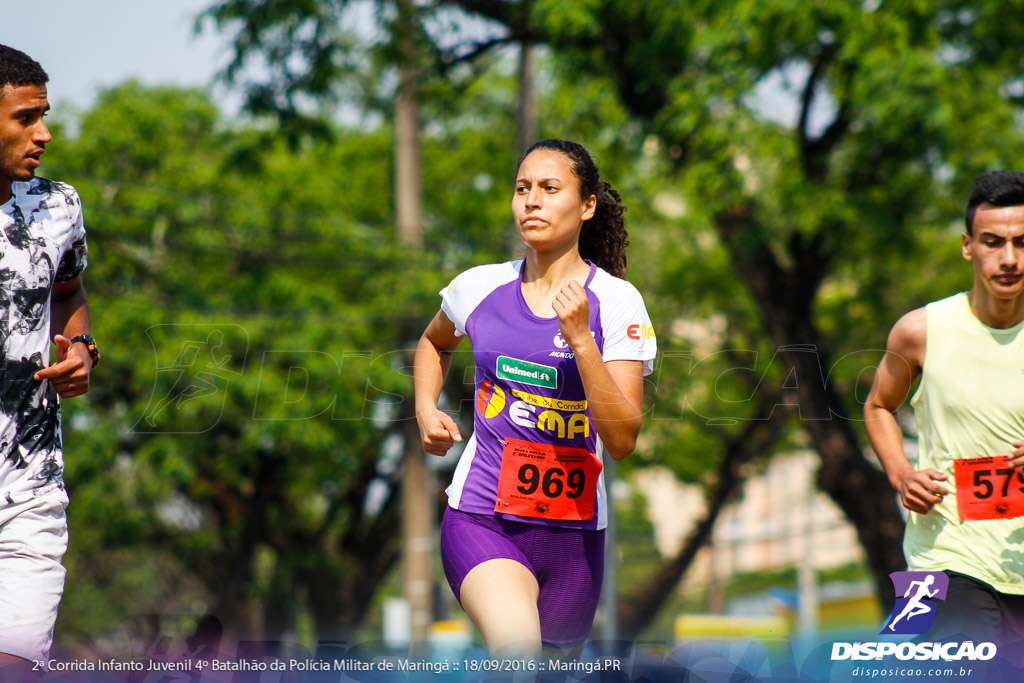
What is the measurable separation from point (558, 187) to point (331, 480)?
54.8ft

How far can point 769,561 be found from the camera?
5747 centimetres

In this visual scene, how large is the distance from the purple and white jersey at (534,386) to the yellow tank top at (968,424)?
3.40ft

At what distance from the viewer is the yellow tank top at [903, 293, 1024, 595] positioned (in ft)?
12.1

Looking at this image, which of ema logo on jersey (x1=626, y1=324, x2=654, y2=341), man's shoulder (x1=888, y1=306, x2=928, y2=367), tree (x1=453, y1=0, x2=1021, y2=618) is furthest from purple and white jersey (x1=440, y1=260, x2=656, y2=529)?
tree (x1=453, y1=0, x2=1021, y2=618)

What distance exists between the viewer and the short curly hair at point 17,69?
3254 millimetres

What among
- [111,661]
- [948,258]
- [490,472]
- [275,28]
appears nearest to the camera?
[111,661]

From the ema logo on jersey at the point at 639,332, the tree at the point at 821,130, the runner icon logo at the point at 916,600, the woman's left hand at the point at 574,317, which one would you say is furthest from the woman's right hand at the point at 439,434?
the tree at the point at 821,130

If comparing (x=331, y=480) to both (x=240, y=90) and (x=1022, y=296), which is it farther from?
(x=1022, y=296)

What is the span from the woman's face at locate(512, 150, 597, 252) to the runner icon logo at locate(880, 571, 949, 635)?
Result: 5.15 feet

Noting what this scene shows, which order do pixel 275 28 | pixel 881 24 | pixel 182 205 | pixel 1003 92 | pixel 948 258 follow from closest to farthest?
pixel 881 24
pixel 1003 92
pixel 275 28
pixel 948 258
pixel 182 205

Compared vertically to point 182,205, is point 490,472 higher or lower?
lower

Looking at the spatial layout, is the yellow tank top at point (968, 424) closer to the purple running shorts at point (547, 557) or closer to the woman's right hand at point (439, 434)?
the purple running shorts at point (547, 557)

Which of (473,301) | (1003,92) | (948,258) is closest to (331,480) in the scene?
(948,258)

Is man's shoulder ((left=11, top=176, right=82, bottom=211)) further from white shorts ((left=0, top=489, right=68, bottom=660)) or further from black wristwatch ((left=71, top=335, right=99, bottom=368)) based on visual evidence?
white shorts ((left=0, top=489, right=68, bottom=660))
